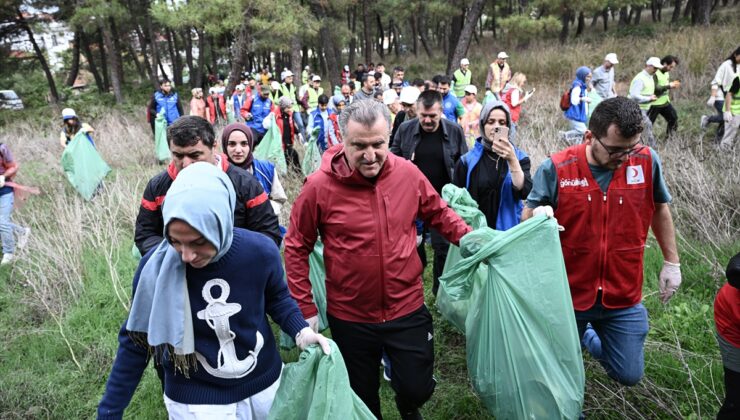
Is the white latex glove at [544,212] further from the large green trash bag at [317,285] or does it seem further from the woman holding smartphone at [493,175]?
the large green trash bag at [317,285]

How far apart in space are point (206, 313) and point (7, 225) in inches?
203

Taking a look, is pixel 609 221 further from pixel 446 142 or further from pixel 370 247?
pixel 446 142

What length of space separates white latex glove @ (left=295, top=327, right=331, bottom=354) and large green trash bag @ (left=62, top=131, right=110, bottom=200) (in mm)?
6666

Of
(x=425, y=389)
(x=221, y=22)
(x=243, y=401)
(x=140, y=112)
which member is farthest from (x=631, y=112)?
(x=140, y=112)

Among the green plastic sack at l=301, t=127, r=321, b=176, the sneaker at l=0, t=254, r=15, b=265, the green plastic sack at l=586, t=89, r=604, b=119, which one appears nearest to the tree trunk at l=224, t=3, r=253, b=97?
the green plastic sack at l=301, t=127, r=321, b=176

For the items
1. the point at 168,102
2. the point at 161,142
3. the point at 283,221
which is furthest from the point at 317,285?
the point at 168,102

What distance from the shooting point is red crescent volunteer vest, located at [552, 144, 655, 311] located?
2365mm

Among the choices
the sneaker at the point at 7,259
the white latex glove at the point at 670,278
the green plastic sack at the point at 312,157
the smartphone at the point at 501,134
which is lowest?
the sneaker at the point at 7,259

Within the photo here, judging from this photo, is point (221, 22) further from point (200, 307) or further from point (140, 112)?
point (200, 307)

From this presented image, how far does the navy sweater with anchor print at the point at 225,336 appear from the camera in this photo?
175 centimetres

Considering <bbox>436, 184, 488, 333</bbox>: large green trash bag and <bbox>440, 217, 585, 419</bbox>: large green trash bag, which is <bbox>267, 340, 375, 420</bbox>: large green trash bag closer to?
<bbox>440, 217, 585, 419</bbox>: large green trash bag

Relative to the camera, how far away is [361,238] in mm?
2291

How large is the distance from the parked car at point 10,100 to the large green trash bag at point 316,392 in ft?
83.8

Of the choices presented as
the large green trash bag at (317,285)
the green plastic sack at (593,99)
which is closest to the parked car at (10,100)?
the green plastic sack at (593,99)
